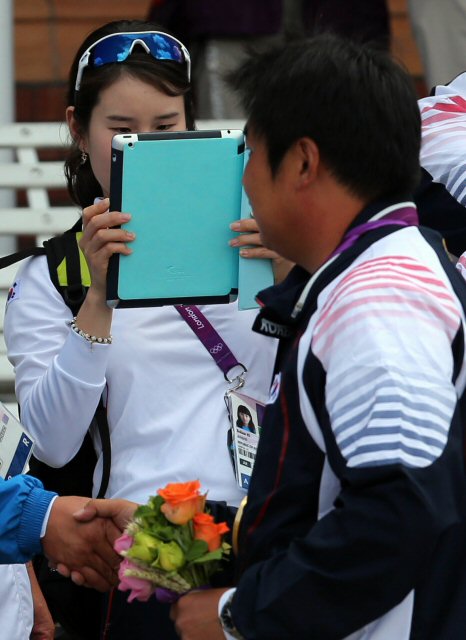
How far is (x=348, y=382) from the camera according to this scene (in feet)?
5.47

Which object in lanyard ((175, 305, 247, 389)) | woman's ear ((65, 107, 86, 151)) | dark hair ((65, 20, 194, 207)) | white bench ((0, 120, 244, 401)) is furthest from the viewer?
white bench ((0, 120, 244, 401))

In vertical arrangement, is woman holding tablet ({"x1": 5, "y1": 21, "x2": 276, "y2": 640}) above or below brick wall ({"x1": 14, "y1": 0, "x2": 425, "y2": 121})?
above

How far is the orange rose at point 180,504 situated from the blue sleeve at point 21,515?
76 cm

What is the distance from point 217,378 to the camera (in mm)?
2682

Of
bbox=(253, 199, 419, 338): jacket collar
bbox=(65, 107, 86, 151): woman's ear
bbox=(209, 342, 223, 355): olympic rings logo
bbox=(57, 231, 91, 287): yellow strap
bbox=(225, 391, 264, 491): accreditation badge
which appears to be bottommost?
bbox=(225, 391, 264, 491): accreditation badge

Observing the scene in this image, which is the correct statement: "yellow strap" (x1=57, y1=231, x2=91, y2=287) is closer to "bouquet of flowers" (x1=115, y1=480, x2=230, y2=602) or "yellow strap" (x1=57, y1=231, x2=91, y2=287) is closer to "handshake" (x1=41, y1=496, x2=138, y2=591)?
"handshake" (x1=41, y1=496, x2=138, y2=591)

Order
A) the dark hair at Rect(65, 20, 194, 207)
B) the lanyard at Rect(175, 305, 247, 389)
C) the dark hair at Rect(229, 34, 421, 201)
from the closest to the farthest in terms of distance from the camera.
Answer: the dark hair at Rect(229, 34, 421, 201) < the lanyard at Rect(175, 305, 247, 389) < the dark hair at Rect(65, 20, 194, 207)

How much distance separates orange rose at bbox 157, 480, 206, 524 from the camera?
1.91 meters

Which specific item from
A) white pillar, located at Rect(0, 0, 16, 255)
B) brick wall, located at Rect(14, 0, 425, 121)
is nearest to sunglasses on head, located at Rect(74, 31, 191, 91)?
Answer: white pillar, located at Rect(0, 0, 16, 255)

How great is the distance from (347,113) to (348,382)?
1.26 ft

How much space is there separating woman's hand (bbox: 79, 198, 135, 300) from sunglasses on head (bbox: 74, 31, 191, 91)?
439 millimetres

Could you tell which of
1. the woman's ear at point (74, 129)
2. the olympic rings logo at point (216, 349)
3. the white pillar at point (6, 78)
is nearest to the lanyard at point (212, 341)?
the olympic rings logo at point (216, 349)

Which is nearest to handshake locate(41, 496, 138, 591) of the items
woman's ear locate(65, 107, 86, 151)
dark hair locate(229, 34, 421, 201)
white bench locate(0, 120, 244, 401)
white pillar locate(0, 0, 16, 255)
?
woman's ear locate(65, 107, 86, 151)

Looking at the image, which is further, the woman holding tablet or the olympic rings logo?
the olympic rings logo
